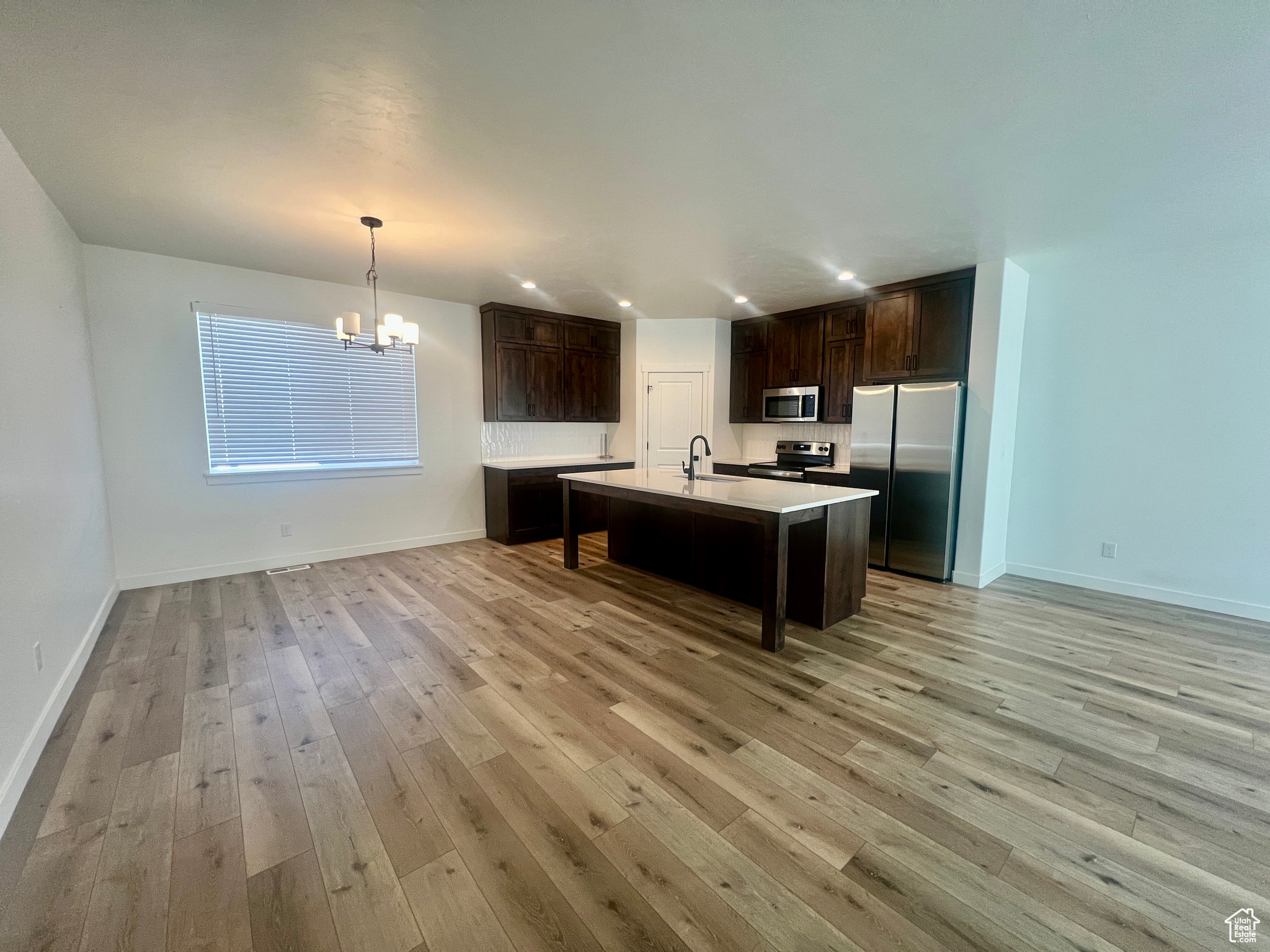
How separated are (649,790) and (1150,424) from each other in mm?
4695

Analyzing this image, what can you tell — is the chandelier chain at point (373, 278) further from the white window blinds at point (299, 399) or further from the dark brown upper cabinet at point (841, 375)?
the dark brown upper cabinet at point (841, 375)

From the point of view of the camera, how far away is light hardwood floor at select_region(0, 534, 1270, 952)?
4.50ft

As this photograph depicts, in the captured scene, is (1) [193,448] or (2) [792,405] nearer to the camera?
(1) [193,448]

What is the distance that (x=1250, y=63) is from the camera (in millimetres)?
1727

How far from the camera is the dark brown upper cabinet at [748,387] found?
608 centimetres

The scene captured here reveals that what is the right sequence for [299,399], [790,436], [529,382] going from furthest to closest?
[790,436] → [529,382] → [299,399]

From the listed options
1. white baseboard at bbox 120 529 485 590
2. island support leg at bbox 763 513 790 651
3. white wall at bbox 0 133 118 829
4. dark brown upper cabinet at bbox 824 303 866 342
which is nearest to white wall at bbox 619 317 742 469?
dark brown upper cabinet at bbox 824 303 866 342

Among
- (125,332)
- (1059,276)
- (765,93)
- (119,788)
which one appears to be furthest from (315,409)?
(1059,276)

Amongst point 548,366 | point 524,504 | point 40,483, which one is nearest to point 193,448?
point 40,483

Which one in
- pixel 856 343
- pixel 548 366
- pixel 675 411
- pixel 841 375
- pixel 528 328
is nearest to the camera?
pixel 856 343

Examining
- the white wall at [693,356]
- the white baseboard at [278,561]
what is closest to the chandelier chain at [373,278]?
the white baseboard at [278,561]

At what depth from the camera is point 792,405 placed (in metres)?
5.66

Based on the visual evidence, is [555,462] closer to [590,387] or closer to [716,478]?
[590,387]

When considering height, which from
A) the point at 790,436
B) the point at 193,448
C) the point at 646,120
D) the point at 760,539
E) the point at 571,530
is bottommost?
the point at 571,530
